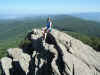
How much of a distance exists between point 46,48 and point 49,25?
372cm

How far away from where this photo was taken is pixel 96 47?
1238 inches

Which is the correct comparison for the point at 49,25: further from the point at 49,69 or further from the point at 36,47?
the point at 49,69

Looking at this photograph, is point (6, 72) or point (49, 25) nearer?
point (49, 25)

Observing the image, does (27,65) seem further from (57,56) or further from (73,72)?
(73,72)

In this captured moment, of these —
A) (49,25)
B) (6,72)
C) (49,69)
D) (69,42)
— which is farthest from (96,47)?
(6,72)

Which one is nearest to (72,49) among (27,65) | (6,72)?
(27,65)

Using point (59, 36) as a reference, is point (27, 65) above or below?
below

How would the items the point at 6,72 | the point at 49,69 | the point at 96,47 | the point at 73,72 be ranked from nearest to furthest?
the point at 73,72 < the point at 49,69 < the point at 6,72 < the point at 96,47

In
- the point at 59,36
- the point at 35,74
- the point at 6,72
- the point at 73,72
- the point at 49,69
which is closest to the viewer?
the point at 73,72

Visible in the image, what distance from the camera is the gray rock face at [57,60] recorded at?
19.7 m

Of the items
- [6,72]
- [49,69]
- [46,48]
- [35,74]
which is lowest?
[6,72]

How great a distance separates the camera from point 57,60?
21.1 m

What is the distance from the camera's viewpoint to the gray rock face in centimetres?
1966

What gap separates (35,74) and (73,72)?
5785 millimetres
